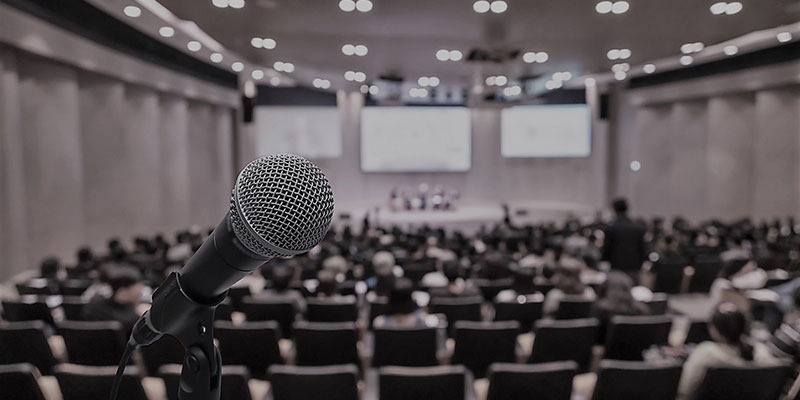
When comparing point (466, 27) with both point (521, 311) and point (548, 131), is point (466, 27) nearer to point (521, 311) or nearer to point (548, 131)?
point (521, 311)

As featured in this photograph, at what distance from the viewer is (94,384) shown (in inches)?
127

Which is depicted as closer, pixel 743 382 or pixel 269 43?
pixel 743 382

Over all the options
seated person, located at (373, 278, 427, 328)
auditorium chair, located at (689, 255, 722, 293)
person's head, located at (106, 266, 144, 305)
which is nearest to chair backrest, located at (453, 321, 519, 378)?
seated person, located at (373, 278, 427, 328)

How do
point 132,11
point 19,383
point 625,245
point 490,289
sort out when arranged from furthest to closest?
point 132,11 < point 625,245 < point 490,289 < point 19,383

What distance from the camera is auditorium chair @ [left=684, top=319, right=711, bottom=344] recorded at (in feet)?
16.0

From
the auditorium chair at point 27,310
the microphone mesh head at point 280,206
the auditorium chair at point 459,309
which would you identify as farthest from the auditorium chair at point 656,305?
the auditorium chair at point 27,310

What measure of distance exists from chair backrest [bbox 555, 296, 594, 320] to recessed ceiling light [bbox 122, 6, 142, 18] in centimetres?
833

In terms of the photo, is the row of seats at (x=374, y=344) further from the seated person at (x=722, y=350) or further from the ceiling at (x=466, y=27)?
the ceiling at (x=466, y=27)

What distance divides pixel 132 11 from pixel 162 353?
7.51 metres

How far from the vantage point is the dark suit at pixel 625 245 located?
307 inches

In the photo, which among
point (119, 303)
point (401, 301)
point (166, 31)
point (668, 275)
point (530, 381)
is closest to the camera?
point (530, 381)

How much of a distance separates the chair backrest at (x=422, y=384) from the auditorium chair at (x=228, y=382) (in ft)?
2.62

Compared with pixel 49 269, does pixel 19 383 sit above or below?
above

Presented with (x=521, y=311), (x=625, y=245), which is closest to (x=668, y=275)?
(x=625, y=245)
